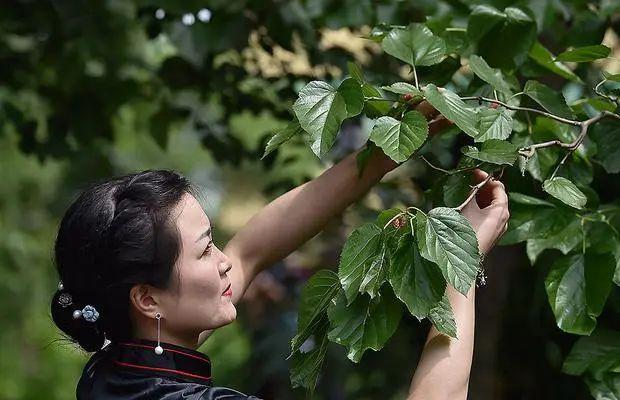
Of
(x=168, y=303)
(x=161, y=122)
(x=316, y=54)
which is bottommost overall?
(x=161, y=122)

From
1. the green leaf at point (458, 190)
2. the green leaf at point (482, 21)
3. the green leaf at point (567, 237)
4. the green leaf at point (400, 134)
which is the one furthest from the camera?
the green leaf at point (482, 21)

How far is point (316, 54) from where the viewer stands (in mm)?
3857

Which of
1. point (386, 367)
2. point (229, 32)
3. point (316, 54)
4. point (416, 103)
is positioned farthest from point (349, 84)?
point (386, 367)

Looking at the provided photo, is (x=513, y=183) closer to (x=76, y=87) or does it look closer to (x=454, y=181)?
(x=454, y=181)

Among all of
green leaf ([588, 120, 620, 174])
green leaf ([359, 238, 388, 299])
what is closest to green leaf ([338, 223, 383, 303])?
green leaf ([359, 238, 388, 299])

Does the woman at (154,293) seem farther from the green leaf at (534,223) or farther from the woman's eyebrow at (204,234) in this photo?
the green leaf at (534,223)

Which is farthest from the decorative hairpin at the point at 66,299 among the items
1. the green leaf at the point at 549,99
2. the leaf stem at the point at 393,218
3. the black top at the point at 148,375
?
the green leaf at the point at 549,99

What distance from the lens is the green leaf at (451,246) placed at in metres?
1.80

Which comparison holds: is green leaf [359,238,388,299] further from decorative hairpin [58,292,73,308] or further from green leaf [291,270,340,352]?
decorative hairpin [58,292,73,308]

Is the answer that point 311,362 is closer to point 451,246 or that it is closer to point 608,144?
point 451,246

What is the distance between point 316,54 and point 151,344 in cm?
200

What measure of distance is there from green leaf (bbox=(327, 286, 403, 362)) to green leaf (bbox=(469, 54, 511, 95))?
18.8 inches

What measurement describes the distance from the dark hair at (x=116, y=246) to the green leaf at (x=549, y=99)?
70 cm

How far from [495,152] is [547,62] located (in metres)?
0.54
